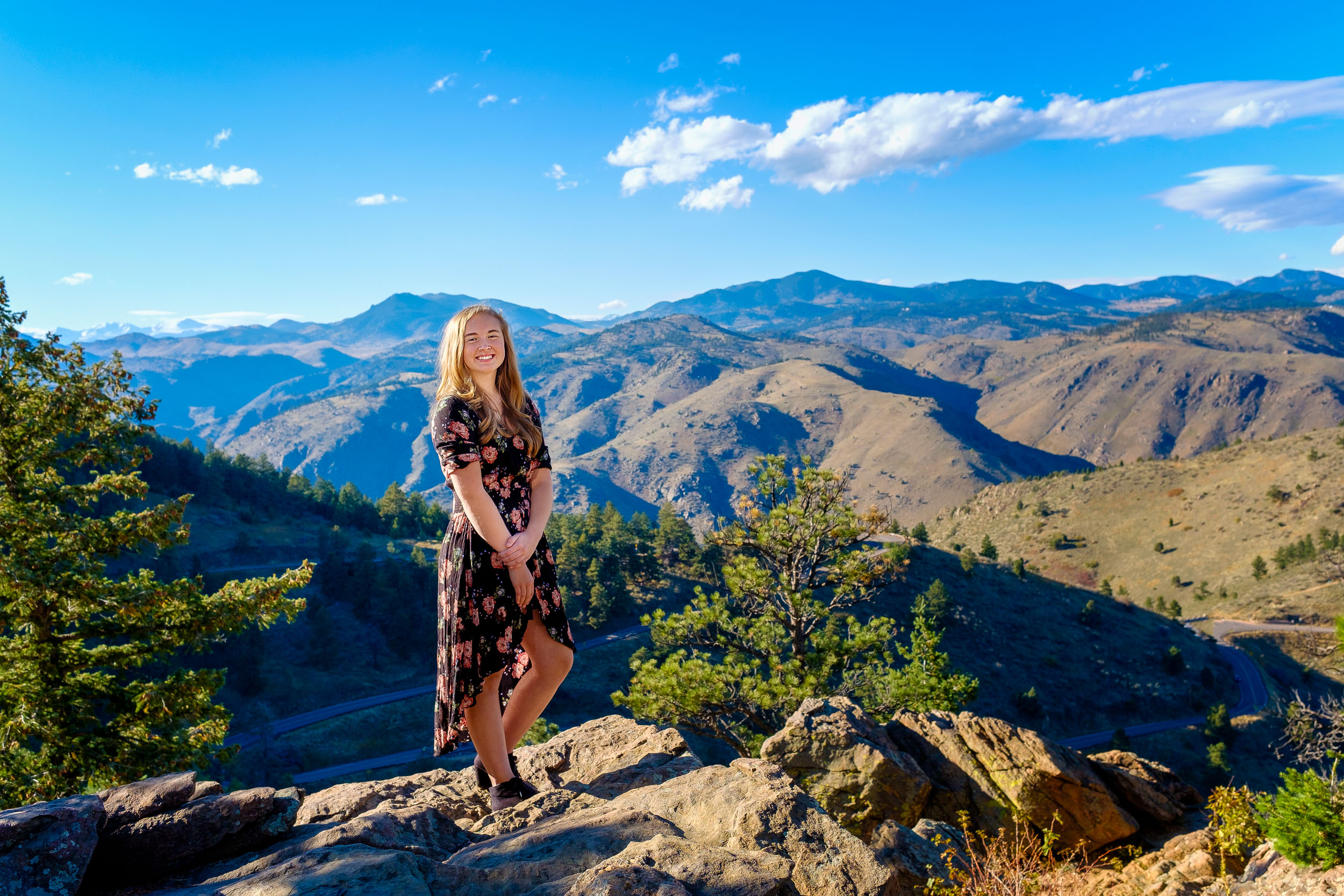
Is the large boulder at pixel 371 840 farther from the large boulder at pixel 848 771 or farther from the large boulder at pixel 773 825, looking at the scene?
the large boulder at pixel 848 771

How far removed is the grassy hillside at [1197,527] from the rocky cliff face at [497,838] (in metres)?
107

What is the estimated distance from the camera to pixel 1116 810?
904 centimetres

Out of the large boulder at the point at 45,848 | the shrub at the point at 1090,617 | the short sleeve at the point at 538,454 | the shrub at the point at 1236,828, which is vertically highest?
the short sleeve at the point at 538,454

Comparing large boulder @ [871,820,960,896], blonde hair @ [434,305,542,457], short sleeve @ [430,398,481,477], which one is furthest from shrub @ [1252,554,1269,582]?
short sleeve @ [430,398,481,477]

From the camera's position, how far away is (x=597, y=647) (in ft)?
216

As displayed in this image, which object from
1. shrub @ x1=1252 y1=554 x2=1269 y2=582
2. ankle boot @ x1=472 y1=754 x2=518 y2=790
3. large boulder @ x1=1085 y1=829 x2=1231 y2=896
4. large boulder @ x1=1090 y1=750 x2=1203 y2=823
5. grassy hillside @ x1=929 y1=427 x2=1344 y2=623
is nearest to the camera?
ankle boot @ x1=472 y1=754 x2=518 y2=790

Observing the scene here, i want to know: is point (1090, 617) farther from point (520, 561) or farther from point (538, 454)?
point (520, 561)

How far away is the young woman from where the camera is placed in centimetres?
450

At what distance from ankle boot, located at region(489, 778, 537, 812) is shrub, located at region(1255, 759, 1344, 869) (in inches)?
248

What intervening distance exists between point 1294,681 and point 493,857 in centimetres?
9922

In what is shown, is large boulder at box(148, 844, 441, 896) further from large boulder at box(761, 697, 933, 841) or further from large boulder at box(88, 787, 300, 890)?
large boulder at box(761, 697, 933, 841)

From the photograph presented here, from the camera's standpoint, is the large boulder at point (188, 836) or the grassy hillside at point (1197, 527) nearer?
the large boulder at point (188, 836)

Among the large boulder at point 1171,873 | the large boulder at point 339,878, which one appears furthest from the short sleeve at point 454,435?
the large boulder at point 1171,873

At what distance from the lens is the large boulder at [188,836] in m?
4.18
